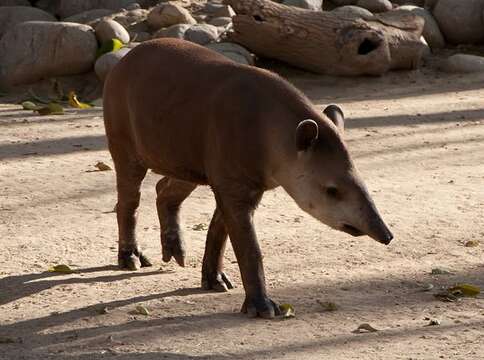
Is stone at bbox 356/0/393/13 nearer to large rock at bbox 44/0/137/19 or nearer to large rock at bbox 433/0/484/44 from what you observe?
large rock at bbox 433/0/484/44

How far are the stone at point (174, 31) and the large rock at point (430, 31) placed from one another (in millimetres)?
3606

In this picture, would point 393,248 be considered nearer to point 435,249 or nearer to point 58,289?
point 435,249

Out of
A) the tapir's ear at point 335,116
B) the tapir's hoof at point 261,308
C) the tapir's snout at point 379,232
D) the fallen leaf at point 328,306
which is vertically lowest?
the fallen leaf at point 328,306

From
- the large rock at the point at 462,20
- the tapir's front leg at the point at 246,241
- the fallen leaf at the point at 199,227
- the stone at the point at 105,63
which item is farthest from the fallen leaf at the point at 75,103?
the tapir's front leg at the point at 246,241

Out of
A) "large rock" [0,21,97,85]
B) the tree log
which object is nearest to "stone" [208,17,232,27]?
the tree log

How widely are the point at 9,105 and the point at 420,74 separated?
5647 mm

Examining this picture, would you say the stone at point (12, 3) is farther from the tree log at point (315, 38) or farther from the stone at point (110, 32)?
the tree log at point (315, 38)

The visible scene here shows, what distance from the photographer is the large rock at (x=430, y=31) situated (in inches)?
681

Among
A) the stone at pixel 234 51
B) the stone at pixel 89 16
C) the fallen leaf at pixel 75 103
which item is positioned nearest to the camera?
the fallen leaf at pixel 75 103

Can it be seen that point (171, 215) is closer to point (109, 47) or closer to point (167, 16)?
point (109, 47)

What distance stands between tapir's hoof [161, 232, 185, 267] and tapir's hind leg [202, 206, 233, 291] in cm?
48

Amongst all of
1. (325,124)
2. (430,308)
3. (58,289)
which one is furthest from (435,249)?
(58,289)

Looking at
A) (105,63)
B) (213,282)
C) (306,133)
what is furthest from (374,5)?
(306,133)

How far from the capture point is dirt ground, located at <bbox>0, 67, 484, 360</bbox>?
19.6 ft
